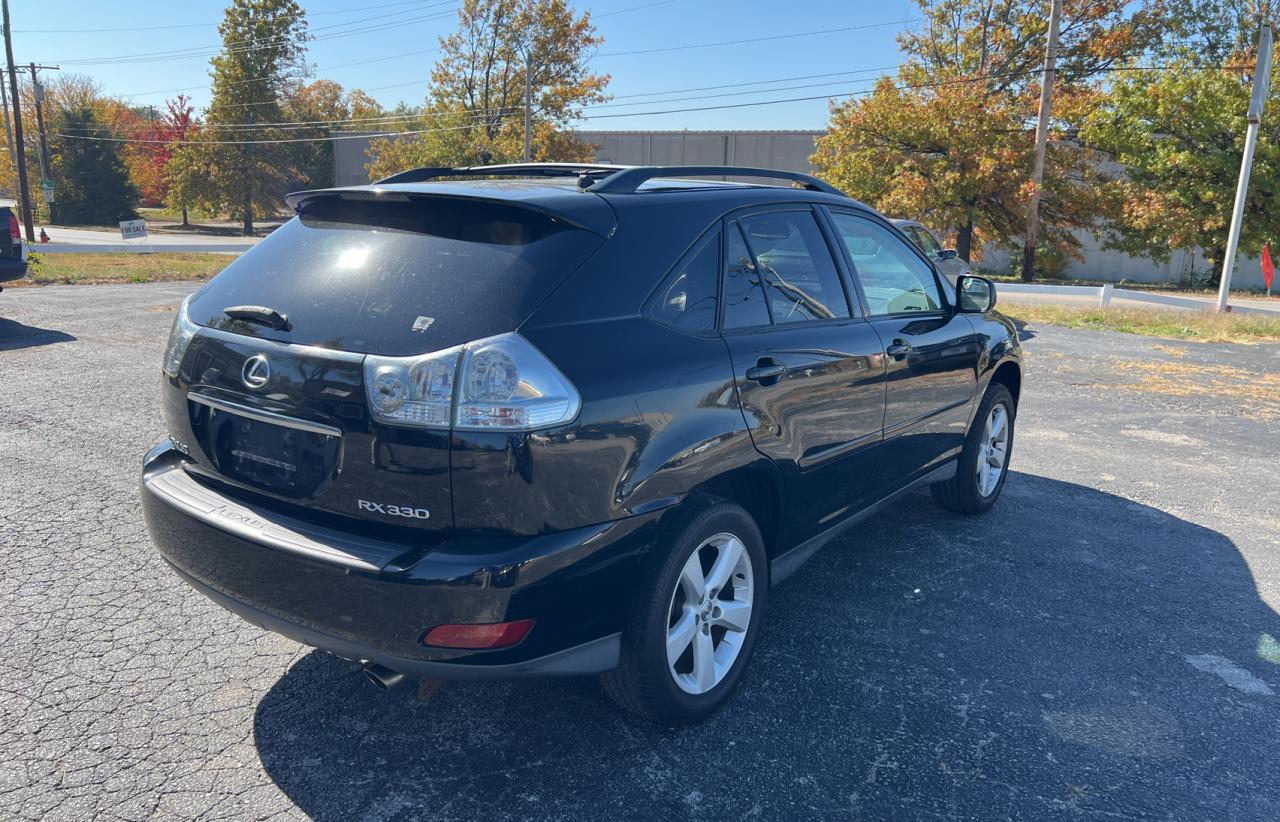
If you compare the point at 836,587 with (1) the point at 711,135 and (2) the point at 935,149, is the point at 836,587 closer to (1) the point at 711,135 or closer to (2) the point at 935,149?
(2) the point at 935,149

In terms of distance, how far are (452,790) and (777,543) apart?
143 cm

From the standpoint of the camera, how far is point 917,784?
2.69 meters

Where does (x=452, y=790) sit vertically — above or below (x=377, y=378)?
below

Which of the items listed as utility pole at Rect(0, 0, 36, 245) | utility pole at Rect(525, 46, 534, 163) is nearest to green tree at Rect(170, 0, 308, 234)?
utility pole at Rect(0, 0, 36, 245)

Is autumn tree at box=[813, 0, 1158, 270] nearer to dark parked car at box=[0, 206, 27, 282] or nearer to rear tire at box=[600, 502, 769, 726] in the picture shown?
dark parked car at box=[0, 206, 27, 282]

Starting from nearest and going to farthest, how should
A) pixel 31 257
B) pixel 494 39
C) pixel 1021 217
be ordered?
pixel 31 257
pixel 1021 217
pixel 494 39

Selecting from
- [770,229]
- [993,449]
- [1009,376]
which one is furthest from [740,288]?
[1009,376]

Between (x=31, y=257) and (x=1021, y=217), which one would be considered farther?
(x=1021, y=217)

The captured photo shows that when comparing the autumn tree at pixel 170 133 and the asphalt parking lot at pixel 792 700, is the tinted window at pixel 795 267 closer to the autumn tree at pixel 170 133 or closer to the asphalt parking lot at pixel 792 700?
the asphalt parking lot at pixel 792 700

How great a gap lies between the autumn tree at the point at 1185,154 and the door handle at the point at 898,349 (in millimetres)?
27981

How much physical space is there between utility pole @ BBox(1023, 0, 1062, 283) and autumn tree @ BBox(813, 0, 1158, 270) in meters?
0.67

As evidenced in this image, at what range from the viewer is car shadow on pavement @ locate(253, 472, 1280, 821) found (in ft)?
8.57

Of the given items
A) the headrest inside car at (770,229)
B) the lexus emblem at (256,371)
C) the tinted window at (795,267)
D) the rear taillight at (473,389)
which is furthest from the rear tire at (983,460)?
the lexus emblem at (256,371)

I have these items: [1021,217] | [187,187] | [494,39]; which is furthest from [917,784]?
[187,187]
